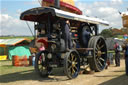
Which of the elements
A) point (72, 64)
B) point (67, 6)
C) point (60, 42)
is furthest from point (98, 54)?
point (67, 6)

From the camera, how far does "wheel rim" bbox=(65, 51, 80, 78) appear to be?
799 centimetres

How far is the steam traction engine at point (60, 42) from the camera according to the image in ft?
26.5

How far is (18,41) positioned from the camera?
80.5 feet

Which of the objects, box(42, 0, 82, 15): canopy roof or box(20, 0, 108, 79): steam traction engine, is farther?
box(42, 0, 82, 15): canopy roof

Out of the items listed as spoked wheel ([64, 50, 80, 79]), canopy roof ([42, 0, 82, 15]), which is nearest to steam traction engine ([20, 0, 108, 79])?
spoked wheel ([64, 50, 80, 79])

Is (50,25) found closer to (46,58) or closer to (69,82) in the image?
(46,58)

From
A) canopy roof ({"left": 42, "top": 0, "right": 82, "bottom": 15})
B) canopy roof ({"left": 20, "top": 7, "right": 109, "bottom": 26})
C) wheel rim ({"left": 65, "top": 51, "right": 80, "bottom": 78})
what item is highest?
canopy roof ({"left": 42, "top": 0, "right": 82, "bottom": 15})

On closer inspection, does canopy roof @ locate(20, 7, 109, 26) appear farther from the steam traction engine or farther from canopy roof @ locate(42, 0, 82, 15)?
canopy roof @ locate(42, 0, 82, 15)

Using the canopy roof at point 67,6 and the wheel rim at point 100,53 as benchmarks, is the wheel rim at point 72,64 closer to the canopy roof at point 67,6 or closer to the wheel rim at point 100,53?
the wheel rim at point 100,53

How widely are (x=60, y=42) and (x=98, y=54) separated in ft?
9.29

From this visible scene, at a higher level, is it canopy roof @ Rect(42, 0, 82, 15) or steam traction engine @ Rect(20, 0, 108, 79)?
canopy roof @ Rect(42, 0, 82, 15)

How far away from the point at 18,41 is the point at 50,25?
16899mm

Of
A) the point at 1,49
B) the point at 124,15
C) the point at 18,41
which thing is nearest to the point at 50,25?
the point at 124,15

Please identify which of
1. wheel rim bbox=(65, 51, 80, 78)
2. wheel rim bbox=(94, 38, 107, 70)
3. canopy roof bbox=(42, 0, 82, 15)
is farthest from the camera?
canopy roof bbox=(42, 0, 82, 15)
